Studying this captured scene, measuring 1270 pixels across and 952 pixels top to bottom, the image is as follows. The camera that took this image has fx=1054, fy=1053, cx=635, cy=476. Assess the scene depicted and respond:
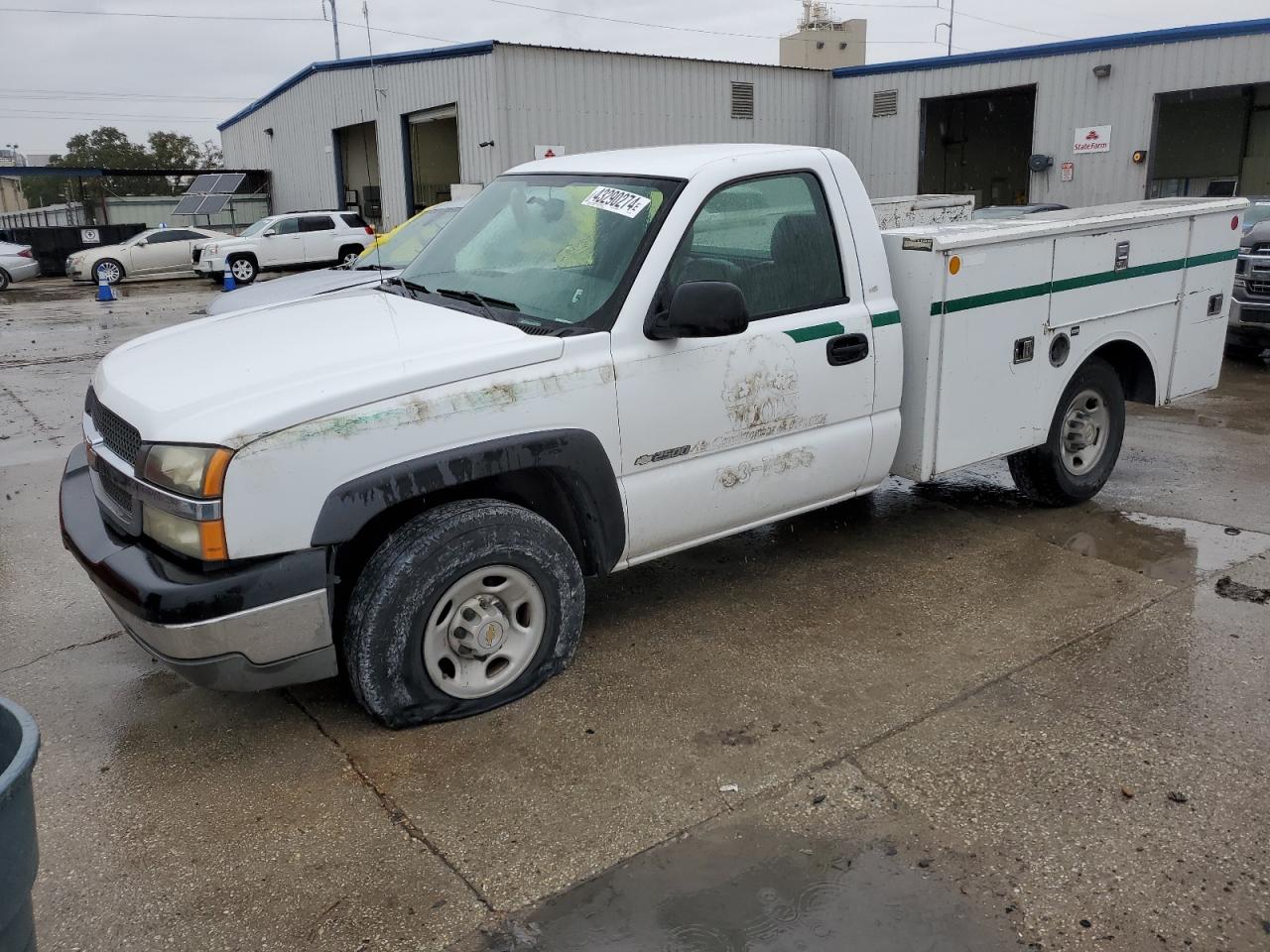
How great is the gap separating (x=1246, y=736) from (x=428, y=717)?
9.41 feet

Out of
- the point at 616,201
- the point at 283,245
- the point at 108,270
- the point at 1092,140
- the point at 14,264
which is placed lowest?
the point at 108,270

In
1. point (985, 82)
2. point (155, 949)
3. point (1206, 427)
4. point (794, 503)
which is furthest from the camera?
point (985, 82)

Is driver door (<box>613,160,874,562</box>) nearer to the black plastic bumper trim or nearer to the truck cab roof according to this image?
the truck cab roof

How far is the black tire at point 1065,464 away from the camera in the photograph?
5.75 meters

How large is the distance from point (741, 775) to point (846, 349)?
1.96m

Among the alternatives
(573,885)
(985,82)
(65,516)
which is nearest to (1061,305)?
(573,885)

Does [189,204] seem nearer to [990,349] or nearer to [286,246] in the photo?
[286,246]

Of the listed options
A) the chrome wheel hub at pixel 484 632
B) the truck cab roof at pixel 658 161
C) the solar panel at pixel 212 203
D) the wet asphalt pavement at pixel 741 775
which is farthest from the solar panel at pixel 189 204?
the chrome wheel hub at pixel 484 632

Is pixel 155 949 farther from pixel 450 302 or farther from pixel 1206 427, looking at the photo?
pixel 1206 427

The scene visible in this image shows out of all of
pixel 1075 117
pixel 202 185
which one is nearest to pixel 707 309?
pixel 1075 117

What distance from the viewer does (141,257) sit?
26406 mm

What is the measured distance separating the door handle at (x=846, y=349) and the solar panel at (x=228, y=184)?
33796 mm

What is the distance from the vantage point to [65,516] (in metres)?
3.90

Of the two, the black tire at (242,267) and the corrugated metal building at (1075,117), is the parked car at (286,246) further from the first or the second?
the corrugated metal building at (1075,117)
